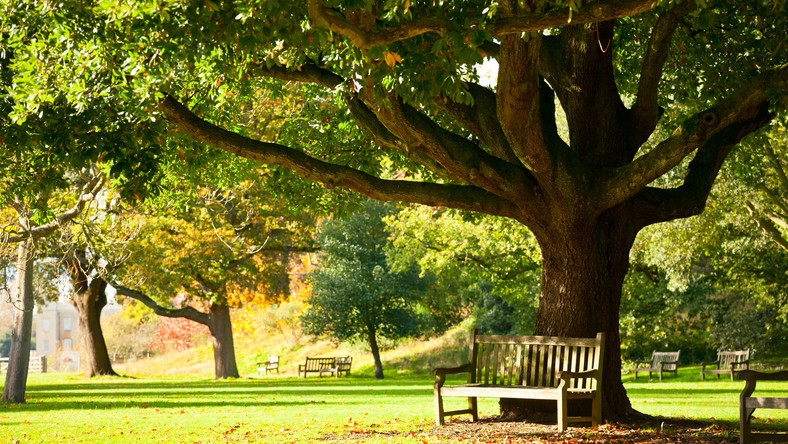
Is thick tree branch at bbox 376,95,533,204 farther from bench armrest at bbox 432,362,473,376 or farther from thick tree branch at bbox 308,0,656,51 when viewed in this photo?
thick tree branch at bbox 308,0,656,51

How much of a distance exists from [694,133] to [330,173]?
4.22 m

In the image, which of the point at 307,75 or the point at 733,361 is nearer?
the point at 307,75

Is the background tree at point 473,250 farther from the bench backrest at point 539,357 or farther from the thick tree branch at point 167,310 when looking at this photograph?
the bench backrest at point 539,357

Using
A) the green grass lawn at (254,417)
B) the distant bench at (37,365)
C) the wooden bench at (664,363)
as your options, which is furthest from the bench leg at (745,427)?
the distant bench at (37,365)

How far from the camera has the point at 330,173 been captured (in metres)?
9.86

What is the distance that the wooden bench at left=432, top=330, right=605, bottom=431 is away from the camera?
9.64 m

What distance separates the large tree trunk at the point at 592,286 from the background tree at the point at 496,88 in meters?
0.02

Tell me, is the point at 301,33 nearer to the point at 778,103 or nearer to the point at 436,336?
the point at 778,103

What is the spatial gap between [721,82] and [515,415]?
20.2 feet

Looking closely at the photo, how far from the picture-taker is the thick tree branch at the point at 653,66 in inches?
388

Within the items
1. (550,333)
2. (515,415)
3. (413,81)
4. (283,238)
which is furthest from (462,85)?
(283,238)

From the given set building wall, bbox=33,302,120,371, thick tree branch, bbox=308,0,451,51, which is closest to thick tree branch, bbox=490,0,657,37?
thick tree branch, bbox=308,0,451,51

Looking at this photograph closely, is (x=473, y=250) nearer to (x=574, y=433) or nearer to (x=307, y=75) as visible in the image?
(x=307, y=75)

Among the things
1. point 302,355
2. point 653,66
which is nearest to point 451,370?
point 653,66
